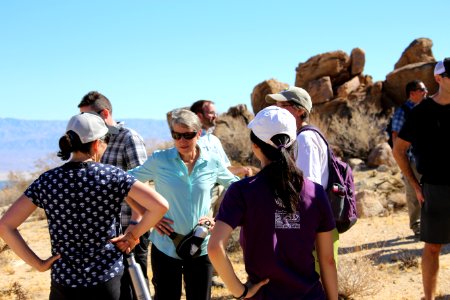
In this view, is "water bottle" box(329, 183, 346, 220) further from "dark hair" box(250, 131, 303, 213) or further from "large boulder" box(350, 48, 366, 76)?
"large boulder" box(350, 48, 366, 76)

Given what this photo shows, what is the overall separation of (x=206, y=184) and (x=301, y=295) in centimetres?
167

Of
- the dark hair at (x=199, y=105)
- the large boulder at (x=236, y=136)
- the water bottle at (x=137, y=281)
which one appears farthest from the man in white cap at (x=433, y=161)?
the large boulder at (x=236, y=136)

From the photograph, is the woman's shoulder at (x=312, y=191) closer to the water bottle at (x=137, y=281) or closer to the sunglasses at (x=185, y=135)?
the water bottle at (x=137, y=281)

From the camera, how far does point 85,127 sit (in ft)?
10.1

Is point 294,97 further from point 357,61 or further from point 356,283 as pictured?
point 357,61

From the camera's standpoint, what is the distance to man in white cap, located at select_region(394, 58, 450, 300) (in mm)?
4492

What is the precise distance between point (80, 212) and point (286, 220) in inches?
41.1

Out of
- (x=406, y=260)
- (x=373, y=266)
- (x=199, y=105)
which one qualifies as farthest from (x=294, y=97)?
(x=406, y=260)

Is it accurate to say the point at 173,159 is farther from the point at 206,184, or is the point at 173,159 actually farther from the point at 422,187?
the point at 422,187

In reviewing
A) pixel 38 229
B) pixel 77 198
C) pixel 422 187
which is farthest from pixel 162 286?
pixel 38 229

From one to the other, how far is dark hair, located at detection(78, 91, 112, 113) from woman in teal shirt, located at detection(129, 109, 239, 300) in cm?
72

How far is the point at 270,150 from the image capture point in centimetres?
275

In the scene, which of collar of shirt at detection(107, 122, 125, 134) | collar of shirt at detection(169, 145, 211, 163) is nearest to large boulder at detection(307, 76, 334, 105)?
collar of shirt at detection(107, 122, 125, 134)

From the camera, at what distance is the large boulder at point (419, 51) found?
25.8 metres
